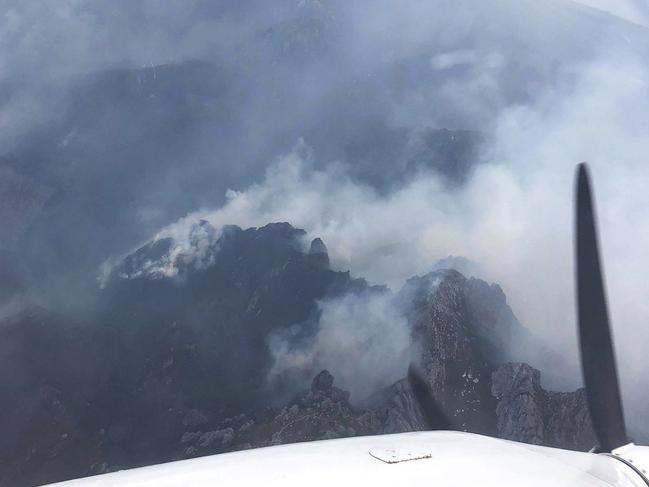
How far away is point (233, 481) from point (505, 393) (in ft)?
182

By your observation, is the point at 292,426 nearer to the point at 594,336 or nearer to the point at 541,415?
the point at 541,415

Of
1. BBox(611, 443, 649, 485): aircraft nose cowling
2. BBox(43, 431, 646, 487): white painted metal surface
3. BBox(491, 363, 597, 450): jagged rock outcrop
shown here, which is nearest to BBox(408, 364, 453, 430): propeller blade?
BBox(43, 431, 646, 487): white painted metal surface

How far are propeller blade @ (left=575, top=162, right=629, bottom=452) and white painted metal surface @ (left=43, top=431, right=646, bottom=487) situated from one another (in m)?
1.15

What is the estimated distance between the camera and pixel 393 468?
6477mm

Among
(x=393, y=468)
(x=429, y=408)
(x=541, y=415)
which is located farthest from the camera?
(x=541, y=415)

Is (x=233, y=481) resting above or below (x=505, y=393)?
above

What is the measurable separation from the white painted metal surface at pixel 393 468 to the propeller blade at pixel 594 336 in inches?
45.2

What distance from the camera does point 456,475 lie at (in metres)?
6.37

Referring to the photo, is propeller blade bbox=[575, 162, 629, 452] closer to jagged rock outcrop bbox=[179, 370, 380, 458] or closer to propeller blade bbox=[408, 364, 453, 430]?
propeller blade bbox=[408, 364, 453, 430]

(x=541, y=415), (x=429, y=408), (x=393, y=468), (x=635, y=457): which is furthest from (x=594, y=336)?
(x=541, y=415)

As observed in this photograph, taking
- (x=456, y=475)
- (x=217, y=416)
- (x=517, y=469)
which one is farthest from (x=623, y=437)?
(x=217, y=416)

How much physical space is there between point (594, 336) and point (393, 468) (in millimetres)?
4912

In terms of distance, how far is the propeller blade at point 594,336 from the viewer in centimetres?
880

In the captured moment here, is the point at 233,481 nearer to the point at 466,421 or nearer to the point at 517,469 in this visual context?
the point at 517,469
